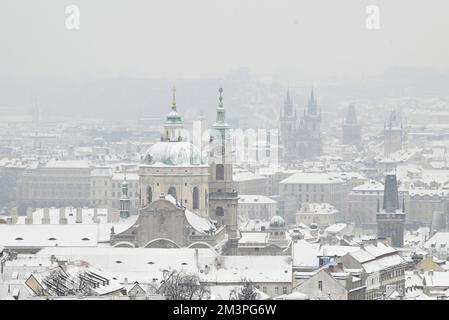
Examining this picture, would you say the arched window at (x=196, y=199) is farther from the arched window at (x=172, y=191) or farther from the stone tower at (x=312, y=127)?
the stone tower at (x=312, y=127)

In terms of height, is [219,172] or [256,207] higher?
[219,172]

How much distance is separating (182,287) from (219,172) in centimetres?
1489

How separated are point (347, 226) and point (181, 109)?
7777 millimetres

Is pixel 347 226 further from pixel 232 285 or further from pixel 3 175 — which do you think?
pixel 232 285

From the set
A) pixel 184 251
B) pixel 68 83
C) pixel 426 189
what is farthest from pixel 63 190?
pixel 184 251

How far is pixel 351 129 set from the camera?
69688 millimetres

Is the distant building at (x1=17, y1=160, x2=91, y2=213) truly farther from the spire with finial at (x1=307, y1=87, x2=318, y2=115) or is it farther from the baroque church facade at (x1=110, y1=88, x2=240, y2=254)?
the baroque church facade at (x1=110, y1=88, x2=240, y2=254)

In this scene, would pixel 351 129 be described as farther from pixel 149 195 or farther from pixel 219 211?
pixel 149 195

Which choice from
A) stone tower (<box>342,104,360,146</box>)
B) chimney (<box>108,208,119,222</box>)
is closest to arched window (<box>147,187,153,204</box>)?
chimney (<box>108,208,119,222</box>)

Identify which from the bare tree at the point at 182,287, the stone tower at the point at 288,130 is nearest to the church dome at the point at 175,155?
the bare tree at the point at 182,287

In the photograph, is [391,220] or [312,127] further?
[312,127]

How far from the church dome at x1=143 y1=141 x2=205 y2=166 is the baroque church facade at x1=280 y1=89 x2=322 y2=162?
106ft

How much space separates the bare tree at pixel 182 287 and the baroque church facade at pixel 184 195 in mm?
5982

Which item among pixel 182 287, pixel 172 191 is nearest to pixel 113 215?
pixel 172 191
